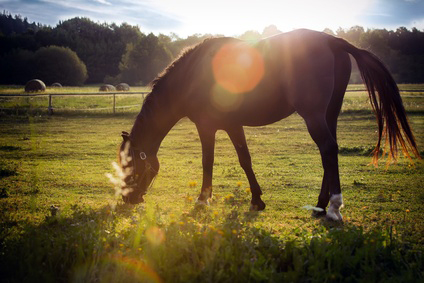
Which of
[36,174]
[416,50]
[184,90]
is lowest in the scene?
[36,174]

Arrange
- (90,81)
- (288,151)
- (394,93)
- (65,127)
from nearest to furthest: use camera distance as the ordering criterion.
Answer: (394,93) < (288,151) < (65,127) < (90,81)

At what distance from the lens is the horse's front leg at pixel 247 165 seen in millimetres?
5660

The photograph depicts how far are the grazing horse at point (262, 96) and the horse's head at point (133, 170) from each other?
2 cm

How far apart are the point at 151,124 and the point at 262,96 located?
6.15 ft

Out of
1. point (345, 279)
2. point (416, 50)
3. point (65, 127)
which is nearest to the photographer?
point (345, 279)

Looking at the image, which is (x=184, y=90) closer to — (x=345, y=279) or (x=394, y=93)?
(x=394, y=93)

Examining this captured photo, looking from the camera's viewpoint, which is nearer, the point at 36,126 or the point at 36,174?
the point at 36,174

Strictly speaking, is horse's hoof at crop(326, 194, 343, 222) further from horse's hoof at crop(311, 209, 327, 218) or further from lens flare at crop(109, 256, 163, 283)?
lens flare at crop(109, 256, 163, 283)

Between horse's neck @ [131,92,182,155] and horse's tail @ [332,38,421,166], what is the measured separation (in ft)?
9.30

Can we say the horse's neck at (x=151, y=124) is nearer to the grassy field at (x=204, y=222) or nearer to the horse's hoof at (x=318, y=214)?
the grassy field at (x=204, y=222)

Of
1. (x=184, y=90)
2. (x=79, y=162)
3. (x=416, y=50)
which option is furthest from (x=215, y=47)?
(x=416, y=50)

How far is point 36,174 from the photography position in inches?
323

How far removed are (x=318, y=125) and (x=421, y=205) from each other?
257 cm

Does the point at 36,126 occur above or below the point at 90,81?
below
